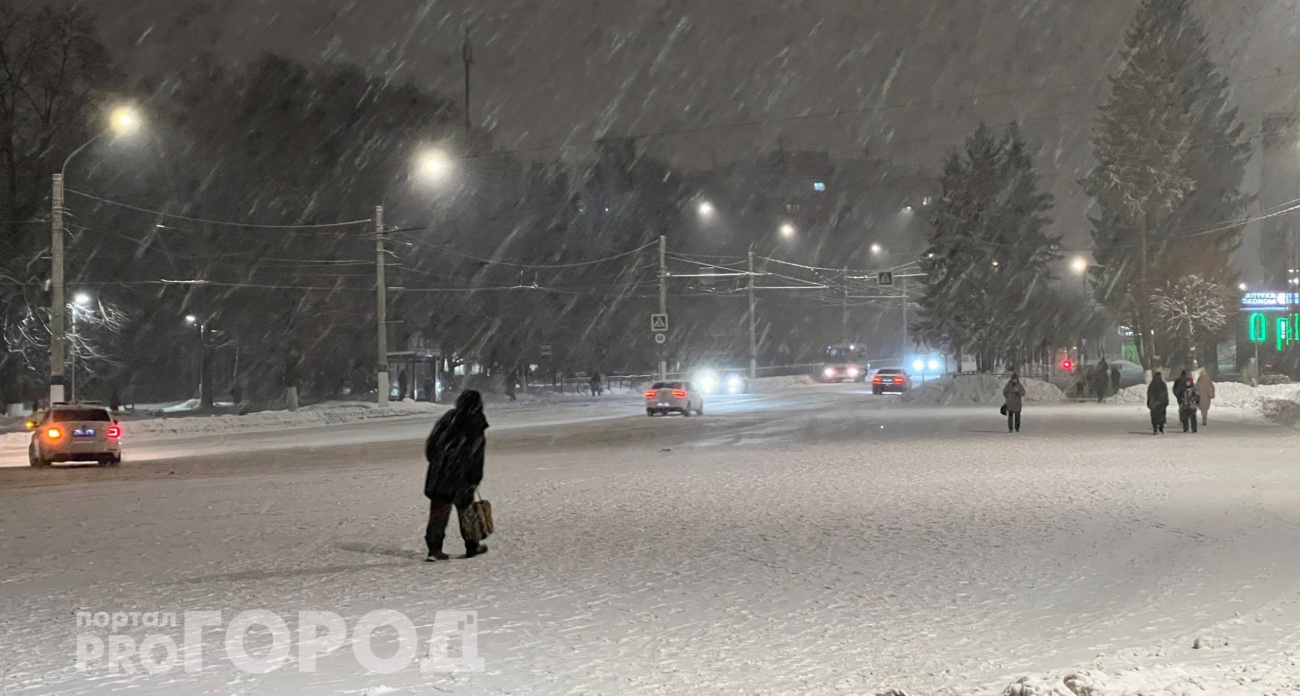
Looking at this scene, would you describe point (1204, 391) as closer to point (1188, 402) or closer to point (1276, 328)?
point (1188, 402)

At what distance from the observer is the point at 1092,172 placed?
224ft

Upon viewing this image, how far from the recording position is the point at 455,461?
38.9 feet

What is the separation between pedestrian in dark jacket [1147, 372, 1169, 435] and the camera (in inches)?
1200

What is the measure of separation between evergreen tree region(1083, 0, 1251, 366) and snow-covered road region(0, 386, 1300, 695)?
145 feet

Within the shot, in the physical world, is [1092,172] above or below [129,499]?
above

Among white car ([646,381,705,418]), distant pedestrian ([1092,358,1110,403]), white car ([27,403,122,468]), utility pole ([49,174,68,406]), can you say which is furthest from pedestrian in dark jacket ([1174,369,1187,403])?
utility pole ([49,174,68,406])

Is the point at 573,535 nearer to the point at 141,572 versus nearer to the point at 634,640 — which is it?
the point at 141,572

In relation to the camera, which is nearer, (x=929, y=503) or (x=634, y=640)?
(x=634, y=640)

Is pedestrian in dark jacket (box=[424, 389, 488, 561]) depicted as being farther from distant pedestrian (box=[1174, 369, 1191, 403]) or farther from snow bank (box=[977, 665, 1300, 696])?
distant pedestrian (box=[1174, 369, 1191, 403])

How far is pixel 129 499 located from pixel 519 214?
2069 inches

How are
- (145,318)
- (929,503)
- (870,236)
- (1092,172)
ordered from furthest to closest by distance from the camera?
(870,236) → (1092,172) → (145,318) → (929,503)

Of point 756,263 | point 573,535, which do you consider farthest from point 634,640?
point 756,263

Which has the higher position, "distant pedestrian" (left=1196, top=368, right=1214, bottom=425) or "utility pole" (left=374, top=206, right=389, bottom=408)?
"utility pole" (left=374, top=206, right=389, bottom=408)

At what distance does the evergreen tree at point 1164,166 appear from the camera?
64938 mm
